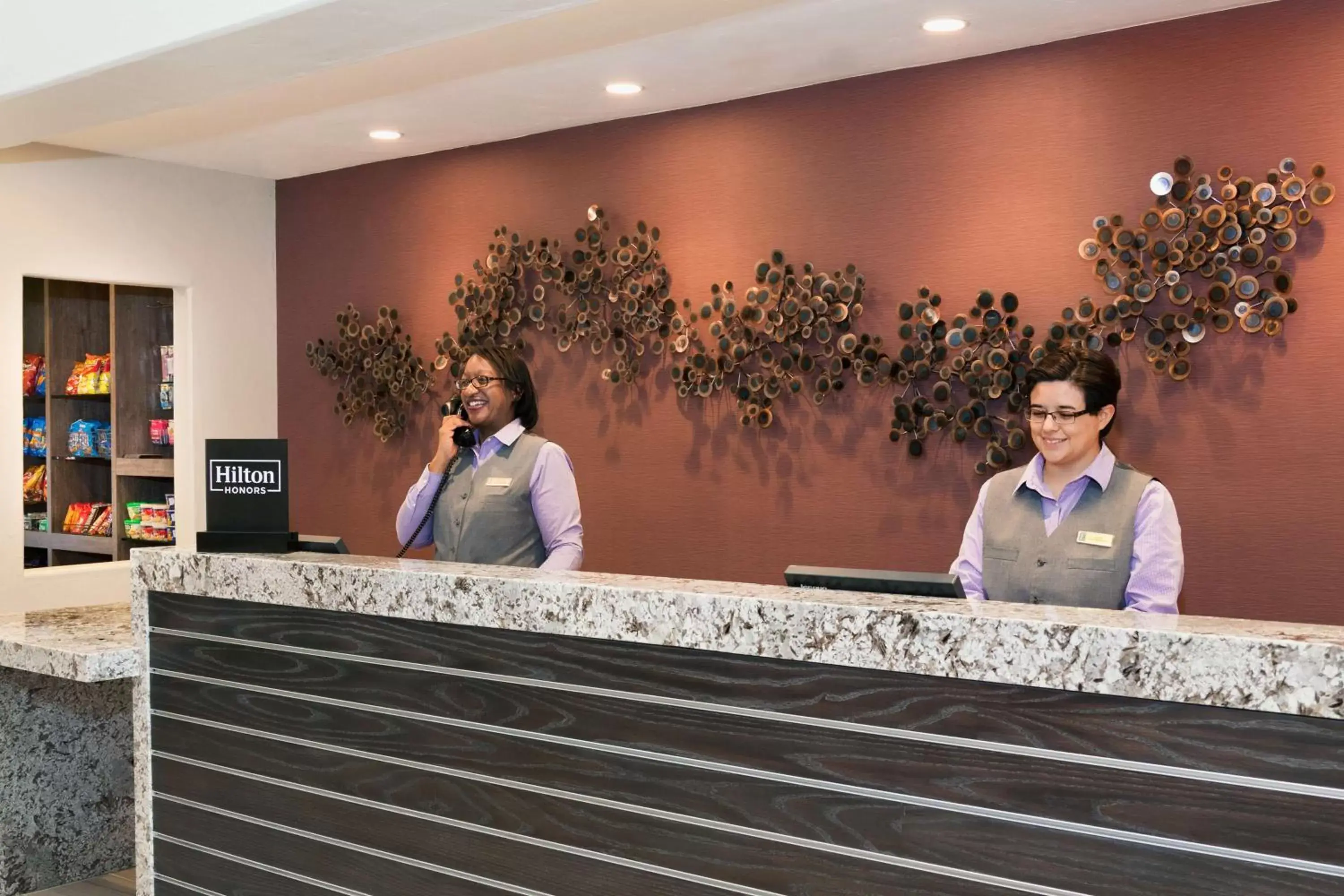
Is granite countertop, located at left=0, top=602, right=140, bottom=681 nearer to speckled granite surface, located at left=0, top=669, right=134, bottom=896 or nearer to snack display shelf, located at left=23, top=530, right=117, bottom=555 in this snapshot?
speckled granite surface, located at left=0, top=669, right=134, bottom=896

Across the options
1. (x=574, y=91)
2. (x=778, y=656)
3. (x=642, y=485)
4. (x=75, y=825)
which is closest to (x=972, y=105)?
(x=574, y=91)

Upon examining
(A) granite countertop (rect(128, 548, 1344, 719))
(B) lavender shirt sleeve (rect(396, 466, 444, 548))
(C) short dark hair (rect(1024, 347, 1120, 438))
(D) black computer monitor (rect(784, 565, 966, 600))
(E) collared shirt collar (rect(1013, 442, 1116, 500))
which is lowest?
(A) granite countertop (rect(128, 548, 1344, 719))

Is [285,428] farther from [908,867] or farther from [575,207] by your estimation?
[908,867]

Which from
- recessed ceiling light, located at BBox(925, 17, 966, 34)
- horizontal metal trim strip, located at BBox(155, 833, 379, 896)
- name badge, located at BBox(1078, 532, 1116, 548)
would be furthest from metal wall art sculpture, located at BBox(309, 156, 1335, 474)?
horizontal metal trim strip, located at BBox(155, 833, 379, 896)

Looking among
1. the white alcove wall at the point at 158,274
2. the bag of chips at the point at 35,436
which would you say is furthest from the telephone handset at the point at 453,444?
the bag of chips at the point at 35,436

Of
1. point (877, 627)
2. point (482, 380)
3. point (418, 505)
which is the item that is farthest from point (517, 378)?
point (877, 627)

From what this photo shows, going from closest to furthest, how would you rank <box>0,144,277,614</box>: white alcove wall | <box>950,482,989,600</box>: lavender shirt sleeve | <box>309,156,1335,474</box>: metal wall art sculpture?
<box>950,482,989,600</box>: lavender shirt sleeve
<box>309,156,1335,474</box>: metal wall art sculpture
<box>0,144,277,614</box>: white alcove wall

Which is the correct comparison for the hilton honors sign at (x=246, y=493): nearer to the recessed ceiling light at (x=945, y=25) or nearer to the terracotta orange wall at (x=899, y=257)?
the terracotta orange wall at (x=899, y=257)

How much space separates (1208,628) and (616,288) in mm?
3777

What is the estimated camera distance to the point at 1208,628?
183 centimetres

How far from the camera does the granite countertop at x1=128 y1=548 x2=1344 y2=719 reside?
5.70 feet

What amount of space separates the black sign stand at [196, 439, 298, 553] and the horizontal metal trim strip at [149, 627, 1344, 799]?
0.27m


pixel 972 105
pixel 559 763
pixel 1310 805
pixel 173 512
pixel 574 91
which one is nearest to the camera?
pixel 1310 805

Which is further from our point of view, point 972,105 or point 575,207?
point 575,207
